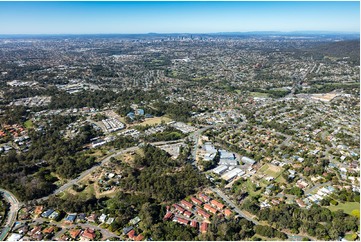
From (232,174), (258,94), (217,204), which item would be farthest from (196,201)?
(258,94)

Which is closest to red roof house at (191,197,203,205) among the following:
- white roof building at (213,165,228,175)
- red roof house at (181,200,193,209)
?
red roof house at (181,200,193,209)

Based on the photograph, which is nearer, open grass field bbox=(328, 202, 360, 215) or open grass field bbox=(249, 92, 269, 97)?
open grass field bbox=(328, 202, 360, 215)

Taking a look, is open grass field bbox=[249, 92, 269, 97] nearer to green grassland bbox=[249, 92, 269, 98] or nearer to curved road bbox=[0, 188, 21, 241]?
green grassland bbox=[249, 92, 269, 98]

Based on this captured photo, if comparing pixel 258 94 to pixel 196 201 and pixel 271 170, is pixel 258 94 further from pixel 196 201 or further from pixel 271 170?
pixel 196 201

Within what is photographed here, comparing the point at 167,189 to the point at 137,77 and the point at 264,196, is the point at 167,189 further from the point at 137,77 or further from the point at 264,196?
the point at 137,77

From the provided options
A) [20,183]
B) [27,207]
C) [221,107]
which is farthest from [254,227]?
[221,107]

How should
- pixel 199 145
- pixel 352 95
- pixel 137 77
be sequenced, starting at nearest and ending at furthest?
1. pixel 199 145
2. pixel 352 95
3. pixel 137 77
